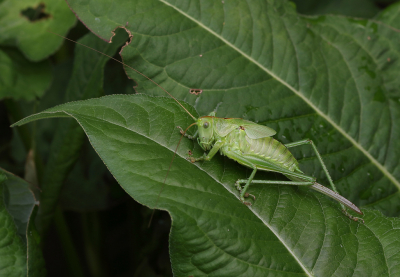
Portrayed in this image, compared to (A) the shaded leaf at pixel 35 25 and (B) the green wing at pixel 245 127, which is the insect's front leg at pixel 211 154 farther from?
(A) the shaded leaf at pixel 35 25

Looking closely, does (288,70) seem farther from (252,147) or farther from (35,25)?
(35,25)

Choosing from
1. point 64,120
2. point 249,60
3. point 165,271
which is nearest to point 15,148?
point 64,120

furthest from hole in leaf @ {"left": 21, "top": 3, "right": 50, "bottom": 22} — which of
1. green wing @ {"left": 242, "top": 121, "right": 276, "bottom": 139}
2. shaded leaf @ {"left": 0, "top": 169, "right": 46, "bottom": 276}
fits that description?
green wing @ {"left": 242, "top": 121, "right": 276, "bottom": 139}

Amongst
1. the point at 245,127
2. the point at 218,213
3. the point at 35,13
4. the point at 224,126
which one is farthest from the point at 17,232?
the point at 35,13

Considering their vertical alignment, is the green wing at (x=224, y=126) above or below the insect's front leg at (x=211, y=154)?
above

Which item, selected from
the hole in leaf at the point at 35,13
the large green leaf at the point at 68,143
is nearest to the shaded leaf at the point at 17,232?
the large green leaf at the point at 68,143

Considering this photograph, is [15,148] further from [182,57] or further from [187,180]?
[187,180]

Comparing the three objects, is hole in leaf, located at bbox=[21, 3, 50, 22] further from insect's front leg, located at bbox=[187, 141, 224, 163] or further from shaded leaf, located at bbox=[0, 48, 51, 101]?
insect's front leg, located at bbox=[187, 141, 224, 163]
